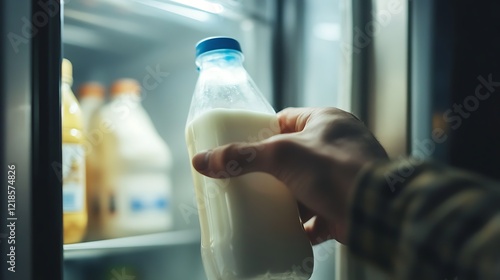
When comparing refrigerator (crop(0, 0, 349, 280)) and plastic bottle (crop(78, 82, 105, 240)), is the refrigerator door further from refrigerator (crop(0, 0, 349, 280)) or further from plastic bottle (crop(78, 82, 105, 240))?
plastic bottle (crop(78, 82, 105, 240))

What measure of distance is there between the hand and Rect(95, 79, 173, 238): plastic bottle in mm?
309

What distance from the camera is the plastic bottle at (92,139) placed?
0.97 m

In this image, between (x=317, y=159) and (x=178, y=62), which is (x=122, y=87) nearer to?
(x=178, y=62)

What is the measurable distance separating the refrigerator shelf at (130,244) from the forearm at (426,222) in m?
0.49

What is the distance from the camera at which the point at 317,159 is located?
711 millimetres

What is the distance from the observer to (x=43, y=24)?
0.69 m

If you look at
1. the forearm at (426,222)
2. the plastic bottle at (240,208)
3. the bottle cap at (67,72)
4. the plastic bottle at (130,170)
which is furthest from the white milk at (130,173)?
the forearm at (426,222)

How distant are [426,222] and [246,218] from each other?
0.95ft

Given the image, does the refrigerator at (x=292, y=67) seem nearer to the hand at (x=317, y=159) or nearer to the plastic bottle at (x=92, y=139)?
the plastic bottle at (x=92, y=139)

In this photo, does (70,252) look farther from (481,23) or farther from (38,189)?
(481,23)

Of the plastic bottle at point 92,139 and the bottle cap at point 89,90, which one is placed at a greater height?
the bottle cap at point 89,90

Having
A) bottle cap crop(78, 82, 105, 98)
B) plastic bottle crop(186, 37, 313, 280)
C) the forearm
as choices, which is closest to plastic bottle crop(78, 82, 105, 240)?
bottle cap crop(78, 82, 105, 98)

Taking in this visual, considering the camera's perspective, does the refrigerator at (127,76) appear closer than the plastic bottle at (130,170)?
Yes

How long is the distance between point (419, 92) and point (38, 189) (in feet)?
2.34
